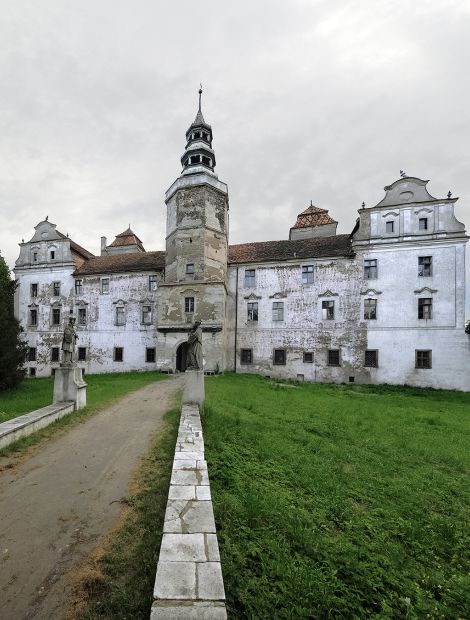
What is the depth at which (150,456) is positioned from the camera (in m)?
6.32

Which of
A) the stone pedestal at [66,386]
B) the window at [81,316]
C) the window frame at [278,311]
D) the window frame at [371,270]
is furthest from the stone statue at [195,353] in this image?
the window at [81,316]

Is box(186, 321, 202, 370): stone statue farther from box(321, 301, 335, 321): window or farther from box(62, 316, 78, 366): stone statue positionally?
box(321, 301, 335, 321): window

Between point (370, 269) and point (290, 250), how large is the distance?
271 inches

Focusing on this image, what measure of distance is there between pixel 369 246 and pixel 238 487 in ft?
75.9

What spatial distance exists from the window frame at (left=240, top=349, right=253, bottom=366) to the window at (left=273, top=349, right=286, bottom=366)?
2.08m

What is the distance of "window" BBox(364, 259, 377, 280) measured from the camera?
2372 cm

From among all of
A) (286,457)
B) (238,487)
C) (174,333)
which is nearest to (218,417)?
(286,457)

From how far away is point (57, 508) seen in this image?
441cm

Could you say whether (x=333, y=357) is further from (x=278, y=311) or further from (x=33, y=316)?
(x=33, y=316)

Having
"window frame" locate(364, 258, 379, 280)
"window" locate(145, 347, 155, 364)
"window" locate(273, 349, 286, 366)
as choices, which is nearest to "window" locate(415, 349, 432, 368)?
"window frame" locate(364, 258, 379, 280)

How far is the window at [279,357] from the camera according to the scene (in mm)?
24856

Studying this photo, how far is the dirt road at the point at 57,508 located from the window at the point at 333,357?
60.5 ft

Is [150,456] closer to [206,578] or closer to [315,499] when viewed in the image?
[315,499]

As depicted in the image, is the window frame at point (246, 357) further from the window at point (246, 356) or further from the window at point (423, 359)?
the window at point (423, 359)
